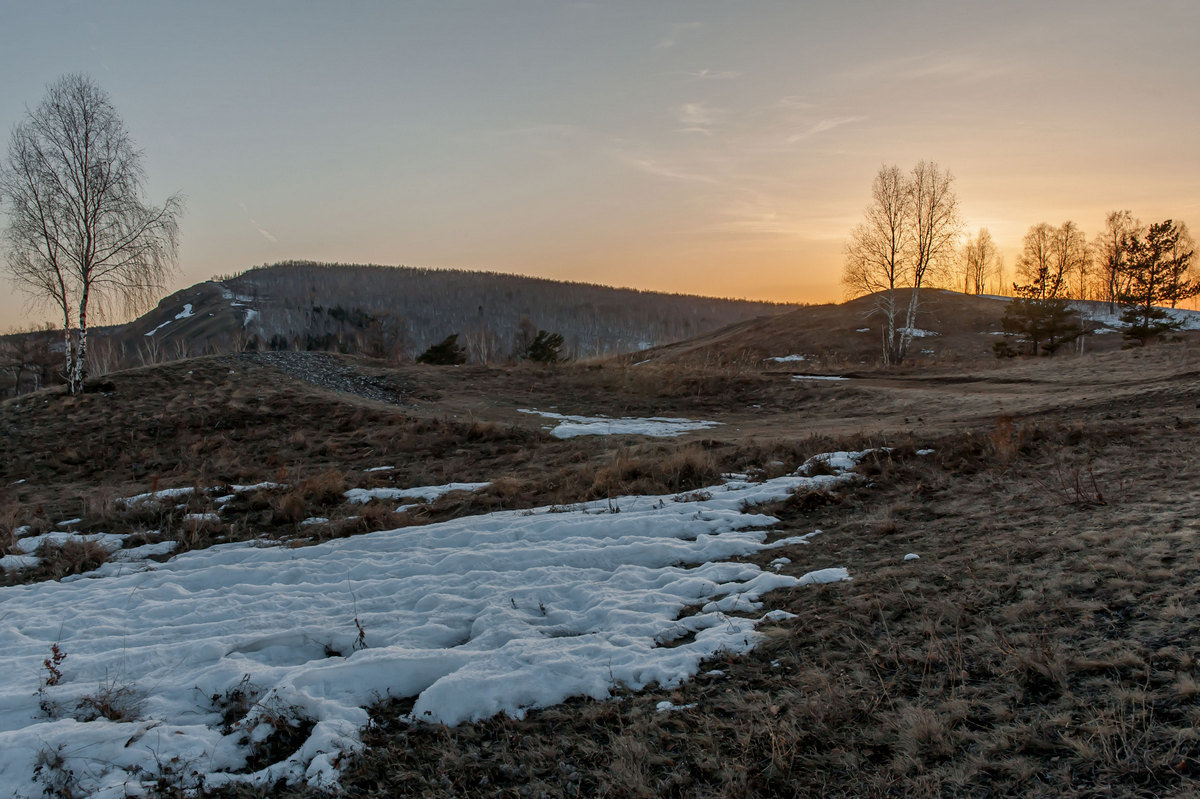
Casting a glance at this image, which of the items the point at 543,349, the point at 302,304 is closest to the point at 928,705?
the point at 543,349

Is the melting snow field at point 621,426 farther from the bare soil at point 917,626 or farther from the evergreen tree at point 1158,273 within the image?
the evergreen tree at point 1158,273

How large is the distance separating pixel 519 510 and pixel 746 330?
59.3 m

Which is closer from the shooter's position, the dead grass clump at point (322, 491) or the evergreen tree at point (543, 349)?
the dead grass clump at point (322, 491)

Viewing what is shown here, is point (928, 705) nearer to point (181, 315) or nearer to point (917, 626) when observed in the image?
point (917, 626)

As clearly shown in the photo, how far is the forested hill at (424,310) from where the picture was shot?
108438 millimetres

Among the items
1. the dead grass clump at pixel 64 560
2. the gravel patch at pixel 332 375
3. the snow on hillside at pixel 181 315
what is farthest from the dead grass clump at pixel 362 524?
the snow on hillside at pixel 181 315

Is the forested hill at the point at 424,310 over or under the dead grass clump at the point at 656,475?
over

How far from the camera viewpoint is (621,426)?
17.7 m

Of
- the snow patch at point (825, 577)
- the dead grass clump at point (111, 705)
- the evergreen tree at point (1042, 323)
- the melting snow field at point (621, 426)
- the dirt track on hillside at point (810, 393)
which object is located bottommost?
the dead grass clump at point (111, 705)

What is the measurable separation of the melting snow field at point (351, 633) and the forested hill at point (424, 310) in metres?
80.5

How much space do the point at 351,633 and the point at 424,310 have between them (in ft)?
465

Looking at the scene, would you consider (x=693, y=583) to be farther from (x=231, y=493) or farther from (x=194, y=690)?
(x=231, y=493)

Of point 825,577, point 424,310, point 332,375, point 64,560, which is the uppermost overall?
point 424,310

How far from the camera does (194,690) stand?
4191 mm
